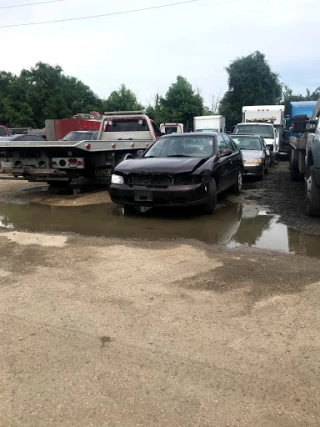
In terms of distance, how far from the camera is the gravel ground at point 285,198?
21.1 ft

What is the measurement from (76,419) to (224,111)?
43262 mm

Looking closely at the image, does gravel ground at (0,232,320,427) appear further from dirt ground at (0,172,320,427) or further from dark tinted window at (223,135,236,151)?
dark tinted window at (223,135,236,151)

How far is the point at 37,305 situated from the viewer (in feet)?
11.5

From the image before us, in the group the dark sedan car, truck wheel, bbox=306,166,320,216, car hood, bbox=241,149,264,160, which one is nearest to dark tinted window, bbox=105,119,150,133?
car hood, bbox=241,149,264,160

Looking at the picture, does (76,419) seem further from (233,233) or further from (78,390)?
(233,233)

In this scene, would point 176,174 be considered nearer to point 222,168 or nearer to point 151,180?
point 151,180

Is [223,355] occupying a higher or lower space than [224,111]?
lower

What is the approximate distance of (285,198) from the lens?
894cm

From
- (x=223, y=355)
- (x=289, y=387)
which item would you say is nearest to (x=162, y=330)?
(x=223, y=355)

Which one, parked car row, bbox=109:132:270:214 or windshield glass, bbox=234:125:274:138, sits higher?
windshield glass, bbox=234:125:274:138

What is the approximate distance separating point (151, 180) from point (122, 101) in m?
60.6

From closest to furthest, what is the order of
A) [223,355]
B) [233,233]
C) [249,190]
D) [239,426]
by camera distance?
1. [239,426]
2. [223,355]
3. [233,233]
4. [249,190]

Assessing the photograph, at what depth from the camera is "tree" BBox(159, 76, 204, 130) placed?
1813 inches

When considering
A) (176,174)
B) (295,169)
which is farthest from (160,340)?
(295,169)
